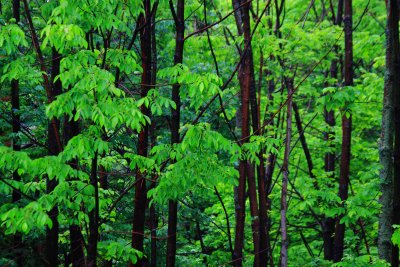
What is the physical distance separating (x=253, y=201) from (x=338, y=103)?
8.20 feet

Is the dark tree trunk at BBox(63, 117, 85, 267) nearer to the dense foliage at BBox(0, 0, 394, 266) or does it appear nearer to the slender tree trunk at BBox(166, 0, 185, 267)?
the dense foliage at BBox(0, 0, 394, 266)

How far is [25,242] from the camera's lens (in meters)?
7.60

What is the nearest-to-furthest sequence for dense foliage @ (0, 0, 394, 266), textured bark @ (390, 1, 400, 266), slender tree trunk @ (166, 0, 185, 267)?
1. dense foliage @ (0, 0, 394, 266)
2. textured bark @ (390, 1, 400, 266)
3. slender tree trunk @ (166, 0, 185, 267)

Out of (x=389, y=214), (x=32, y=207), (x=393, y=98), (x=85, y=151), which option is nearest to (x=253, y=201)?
(x=389, y=214)

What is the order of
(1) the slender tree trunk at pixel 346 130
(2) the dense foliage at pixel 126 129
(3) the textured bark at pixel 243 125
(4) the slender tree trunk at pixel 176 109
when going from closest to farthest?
1. (2) the dense foliage at pixel 126 129
2. (4) the slender tree trunk at pixel 176 109
3. (3) the textured bark at pixel 243 125
4. (1) the slender tree trunk at pixel 346 130

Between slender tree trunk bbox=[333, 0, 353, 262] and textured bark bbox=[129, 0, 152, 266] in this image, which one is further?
slender tree trunk bbox=[333, 0, 353, 262]

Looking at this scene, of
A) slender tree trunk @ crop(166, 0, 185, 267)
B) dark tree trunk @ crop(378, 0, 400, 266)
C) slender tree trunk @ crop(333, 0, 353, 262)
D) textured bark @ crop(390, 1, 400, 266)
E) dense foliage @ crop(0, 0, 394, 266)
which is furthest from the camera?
slender tree trunk @ crop(333, 0, 353, 262)

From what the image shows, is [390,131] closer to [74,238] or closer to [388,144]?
[388,144]

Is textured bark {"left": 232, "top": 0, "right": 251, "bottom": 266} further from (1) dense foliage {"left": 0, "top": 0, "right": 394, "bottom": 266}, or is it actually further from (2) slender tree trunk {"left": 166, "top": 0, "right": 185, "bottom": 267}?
(2) slender tree trunk {"left": 166, "top": 0, "right": 185, "bottom": 267}

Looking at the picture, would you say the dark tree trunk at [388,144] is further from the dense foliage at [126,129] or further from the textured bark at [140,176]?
the textured bark at [140,176]

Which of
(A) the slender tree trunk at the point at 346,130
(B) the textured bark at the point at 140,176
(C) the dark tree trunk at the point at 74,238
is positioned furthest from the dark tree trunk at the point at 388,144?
(C) the dark tree trunk at the point at 74,238

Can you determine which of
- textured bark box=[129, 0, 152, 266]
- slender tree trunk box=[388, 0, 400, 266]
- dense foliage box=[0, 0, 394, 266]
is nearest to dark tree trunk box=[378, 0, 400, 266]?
slender tree trunk box=[388, 0, 400, 266]

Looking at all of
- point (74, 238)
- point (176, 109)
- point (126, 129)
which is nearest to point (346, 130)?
point (176, 109)

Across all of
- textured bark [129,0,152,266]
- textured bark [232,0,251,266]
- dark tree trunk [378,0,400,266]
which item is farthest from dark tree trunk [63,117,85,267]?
dark tree trunk [378,0,400,266]
